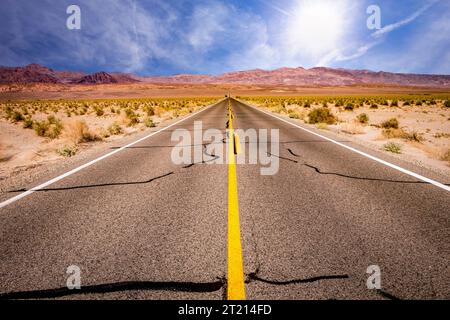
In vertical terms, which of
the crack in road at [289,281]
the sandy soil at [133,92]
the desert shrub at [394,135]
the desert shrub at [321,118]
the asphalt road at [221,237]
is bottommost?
the crack in road at [289,281]

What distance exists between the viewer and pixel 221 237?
3.29 m

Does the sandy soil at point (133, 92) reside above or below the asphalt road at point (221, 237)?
above

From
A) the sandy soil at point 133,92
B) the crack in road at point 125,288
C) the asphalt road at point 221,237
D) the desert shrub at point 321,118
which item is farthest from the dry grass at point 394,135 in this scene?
the sandy soil at point 133,92

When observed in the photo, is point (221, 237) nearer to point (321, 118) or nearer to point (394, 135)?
point (394, 135)

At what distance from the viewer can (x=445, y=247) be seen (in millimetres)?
3084

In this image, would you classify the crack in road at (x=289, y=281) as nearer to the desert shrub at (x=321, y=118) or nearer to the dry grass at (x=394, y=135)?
the dry grass at (x=394, y=135)

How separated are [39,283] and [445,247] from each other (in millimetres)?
4459

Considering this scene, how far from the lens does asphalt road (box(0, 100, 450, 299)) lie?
2.48m

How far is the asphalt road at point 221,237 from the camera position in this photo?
2.48 m

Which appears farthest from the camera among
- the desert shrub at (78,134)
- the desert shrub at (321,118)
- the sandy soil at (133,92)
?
the sandy soil at (133,92)

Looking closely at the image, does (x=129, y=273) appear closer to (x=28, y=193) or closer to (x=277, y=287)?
(x=277, y=287)

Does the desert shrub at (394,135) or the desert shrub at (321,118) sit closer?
the desert shrub at (394,135)

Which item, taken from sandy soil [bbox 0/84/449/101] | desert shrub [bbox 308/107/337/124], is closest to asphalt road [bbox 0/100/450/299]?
desert shrub [bbox 308/107/337/124]
